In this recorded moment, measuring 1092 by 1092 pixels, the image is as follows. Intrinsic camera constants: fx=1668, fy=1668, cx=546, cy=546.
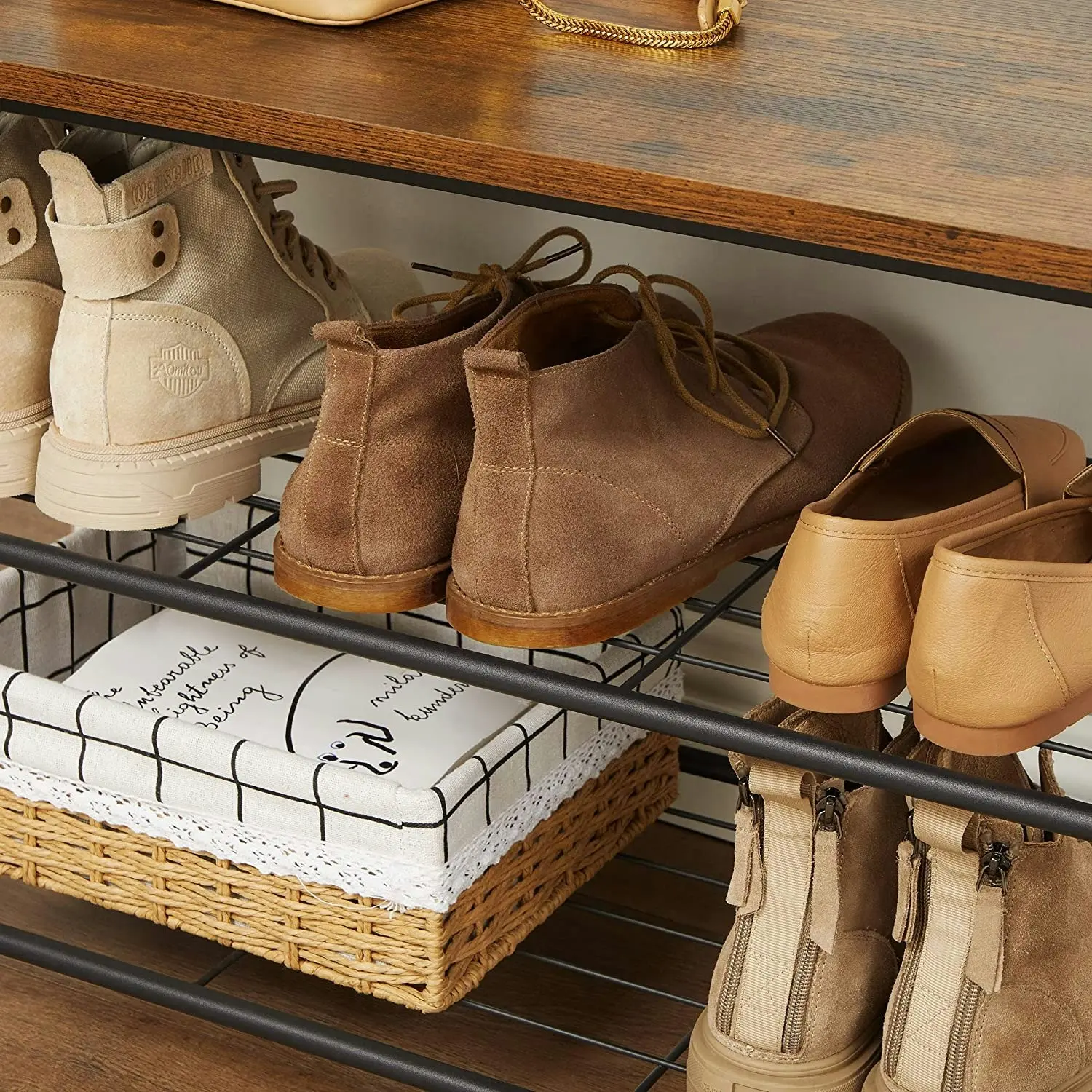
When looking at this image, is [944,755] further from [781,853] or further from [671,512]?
[671,512]

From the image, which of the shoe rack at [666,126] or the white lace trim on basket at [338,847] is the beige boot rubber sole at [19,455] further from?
the white lace trim on basket at [338,847]

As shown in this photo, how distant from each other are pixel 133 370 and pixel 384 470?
182mm

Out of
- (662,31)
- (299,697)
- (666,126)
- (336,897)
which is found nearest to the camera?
(666,126)

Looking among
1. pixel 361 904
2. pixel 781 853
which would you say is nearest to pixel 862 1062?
pixel 781 853

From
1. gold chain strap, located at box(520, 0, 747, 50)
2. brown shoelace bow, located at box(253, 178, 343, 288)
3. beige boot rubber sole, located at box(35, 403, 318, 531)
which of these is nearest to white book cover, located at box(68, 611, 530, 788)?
beige boot rubber sole, located at box(35, 403, 318, 531)

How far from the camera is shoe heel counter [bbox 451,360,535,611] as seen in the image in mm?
893

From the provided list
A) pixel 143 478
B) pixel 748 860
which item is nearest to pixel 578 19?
pixel 143 478

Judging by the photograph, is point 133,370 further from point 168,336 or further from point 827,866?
point 827,866

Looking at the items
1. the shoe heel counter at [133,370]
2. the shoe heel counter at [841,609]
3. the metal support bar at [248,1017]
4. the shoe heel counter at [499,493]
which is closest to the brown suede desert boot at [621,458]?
the shoe heel counter at [499,493]

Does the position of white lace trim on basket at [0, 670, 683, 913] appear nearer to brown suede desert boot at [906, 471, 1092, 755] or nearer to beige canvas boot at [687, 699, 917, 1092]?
beige canvas boot at [687, 699, 917, 1092]

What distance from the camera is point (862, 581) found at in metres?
0.85

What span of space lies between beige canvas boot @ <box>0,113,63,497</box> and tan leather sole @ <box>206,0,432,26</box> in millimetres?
236

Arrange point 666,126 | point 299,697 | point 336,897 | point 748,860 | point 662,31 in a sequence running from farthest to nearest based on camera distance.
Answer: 1. point 299,697
2. point 336,897
3. point 748,860
4. point 662,31
5. point 666,126

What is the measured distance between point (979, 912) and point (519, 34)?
55 centimetres
